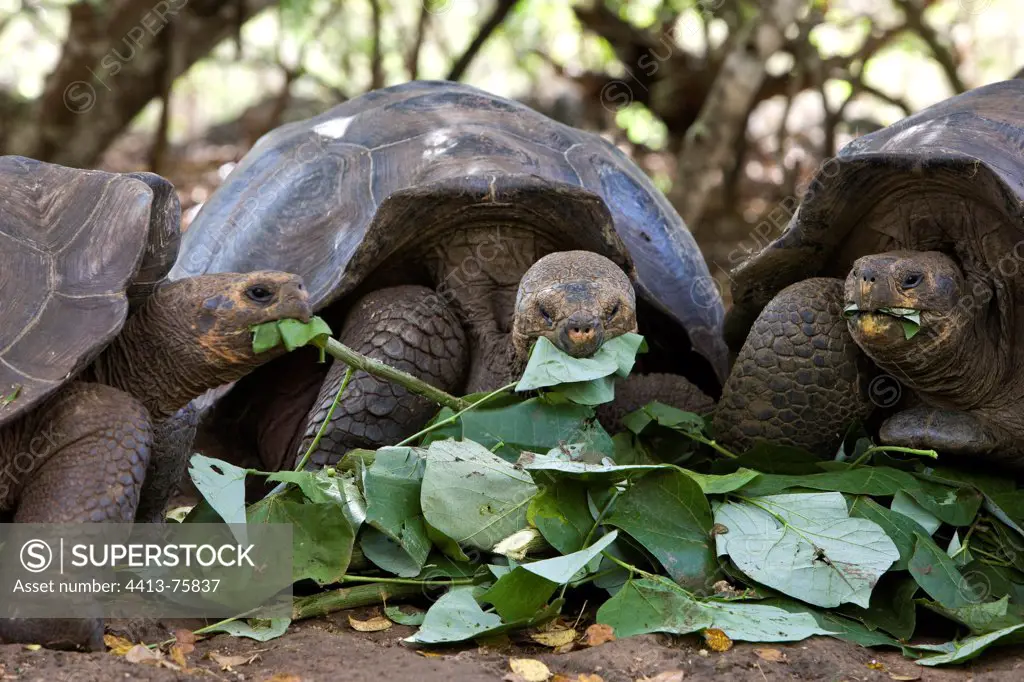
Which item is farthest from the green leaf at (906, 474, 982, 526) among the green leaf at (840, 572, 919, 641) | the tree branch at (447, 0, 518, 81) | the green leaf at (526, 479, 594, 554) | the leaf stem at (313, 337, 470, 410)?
the tree branch at (447, 0, 518, 81)

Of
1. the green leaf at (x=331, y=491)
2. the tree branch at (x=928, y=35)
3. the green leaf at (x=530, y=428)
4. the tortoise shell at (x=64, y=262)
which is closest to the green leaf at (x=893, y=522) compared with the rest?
the green leaf at (x=530, y=428)

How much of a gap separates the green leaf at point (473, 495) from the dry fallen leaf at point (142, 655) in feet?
2.41

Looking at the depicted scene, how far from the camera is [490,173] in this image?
3.78m

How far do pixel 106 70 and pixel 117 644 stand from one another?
583cm

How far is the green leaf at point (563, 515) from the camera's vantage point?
2828 mm

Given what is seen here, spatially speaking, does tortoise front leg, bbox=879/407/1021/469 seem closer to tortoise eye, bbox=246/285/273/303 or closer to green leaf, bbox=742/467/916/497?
green leaf, bbox=742/467/916/497

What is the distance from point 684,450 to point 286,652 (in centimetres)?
158

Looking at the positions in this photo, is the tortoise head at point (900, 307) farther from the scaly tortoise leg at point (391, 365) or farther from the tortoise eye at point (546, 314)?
the scaly tortoise leg at point (391, 365)

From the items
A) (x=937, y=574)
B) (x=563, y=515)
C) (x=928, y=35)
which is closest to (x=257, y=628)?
(x=563, y=515)

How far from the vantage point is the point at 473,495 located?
296 cm

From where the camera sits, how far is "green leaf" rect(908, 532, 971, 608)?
2.81m

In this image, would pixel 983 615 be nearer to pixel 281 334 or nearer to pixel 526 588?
pixel 526 588

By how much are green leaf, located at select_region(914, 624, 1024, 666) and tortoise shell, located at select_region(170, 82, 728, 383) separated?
1620 mm

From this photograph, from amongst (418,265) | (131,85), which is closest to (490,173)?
(418,265)
